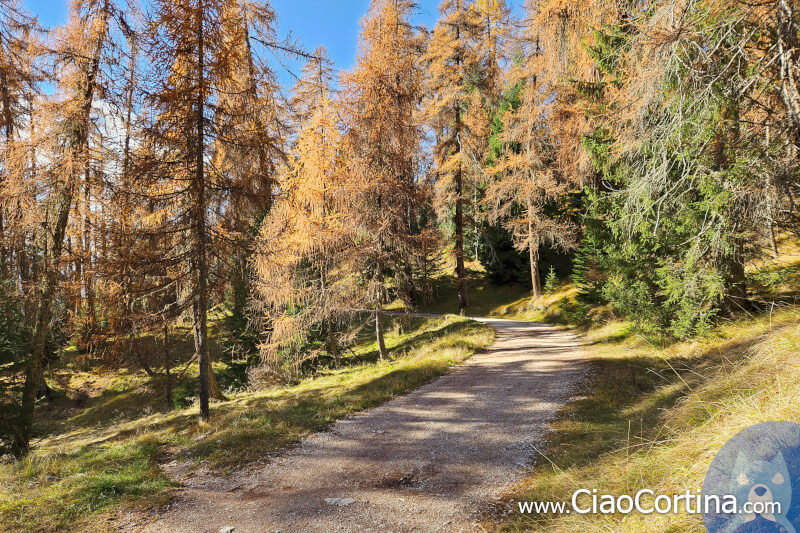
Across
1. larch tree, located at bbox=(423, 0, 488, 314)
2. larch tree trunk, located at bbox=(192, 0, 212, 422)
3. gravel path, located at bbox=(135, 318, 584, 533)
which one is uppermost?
larch tree, located at bbox=(423, 0, 488, 314)

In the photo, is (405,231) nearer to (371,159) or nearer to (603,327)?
(371,159)

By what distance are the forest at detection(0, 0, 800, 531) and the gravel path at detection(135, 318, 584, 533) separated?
50.3 inches

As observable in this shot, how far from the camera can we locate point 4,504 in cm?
452

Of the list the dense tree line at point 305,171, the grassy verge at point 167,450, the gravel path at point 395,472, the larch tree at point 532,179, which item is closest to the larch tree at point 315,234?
the dense tree line at point 305,171

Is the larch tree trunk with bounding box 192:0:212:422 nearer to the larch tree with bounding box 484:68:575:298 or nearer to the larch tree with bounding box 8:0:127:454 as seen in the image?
the larch tree with bounding box 8:0:127:454

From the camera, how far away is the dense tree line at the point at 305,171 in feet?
21.8

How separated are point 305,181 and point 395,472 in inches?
414

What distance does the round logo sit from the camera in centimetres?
220

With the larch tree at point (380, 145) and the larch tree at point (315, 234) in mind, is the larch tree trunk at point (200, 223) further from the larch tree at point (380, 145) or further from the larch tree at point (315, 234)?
the larch tree at point (380, 145)

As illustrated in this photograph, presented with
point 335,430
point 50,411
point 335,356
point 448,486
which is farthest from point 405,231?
point 50,411

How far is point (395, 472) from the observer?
5016mm

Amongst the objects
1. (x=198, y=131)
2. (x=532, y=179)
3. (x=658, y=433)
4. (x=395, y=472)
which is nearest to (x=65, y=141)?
(x=198, y=131)

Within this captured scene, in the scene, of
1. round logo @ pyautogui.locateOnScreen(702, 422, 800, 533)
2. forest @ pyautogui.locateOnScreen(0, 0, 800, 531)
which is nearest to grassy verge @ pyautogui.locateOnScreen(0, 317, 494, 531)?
forest @ pyautogui.locateOnScreen(0, 0, 800, 531)

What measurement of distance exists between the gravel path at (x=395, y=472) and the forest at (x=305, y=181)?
128 cm
